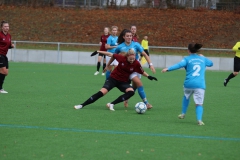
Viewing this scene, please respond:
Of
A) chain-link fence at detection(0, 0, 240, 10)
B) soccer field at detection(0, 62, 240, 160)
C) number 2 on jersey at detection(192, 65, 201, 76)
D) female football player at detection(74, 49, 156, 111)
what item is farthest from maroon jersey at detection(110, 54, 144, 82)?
chain-link fence at detection(0, 0, 240, 10)

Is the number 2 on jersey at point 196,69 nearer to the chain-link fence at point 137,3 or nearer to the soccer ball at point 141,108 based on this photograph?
the soccer ball at point 141,108

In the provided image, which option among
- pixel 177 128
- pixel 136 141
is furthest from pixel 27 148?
pixel 177 128

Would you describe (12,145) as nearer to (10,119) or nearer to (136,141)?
(136,141)

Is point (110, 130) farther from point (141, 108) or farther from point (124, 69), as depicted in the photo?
point (124, 69)

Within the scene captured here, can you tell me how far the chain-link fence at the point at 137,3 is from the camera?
41875 millimetres

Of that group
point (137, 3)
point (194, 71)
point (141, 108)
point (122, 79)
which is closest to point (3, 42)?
point (122, 79)

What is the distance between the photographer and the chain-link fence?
137ft

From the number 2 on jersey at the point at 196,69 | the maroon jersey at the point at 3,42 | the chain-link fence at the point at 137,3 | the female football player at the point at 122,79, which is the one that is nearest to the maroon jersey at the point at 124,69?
the female football player at the point at 122,79

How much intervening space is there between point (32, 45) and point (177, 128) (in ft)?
89.2

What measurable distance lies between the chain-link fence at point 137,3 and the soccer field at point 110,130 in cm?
2810

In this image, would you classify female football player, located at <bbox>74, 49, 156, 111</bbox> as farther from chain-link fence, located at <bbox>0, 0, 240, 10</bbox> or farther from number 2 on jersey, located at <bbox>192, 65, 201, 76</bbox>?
chain-link fence, located at <bbox>0, 0, 240, 10</bbox>

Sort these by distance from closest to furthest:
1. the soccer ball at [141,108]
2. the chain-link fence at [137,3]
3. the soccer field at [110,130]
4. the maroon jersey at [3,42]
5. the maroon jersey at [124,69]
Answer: the soccer field at [110,130] → the soccer ball at [141,108] → the maroon jersey at [124,69] → the maroon jersey at [3,42] → the chain-link fence at [137,3]

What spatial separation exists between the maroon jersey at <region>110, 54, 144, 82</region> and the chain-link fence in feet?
102

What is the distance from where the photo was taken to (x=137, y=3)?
44.1 m
